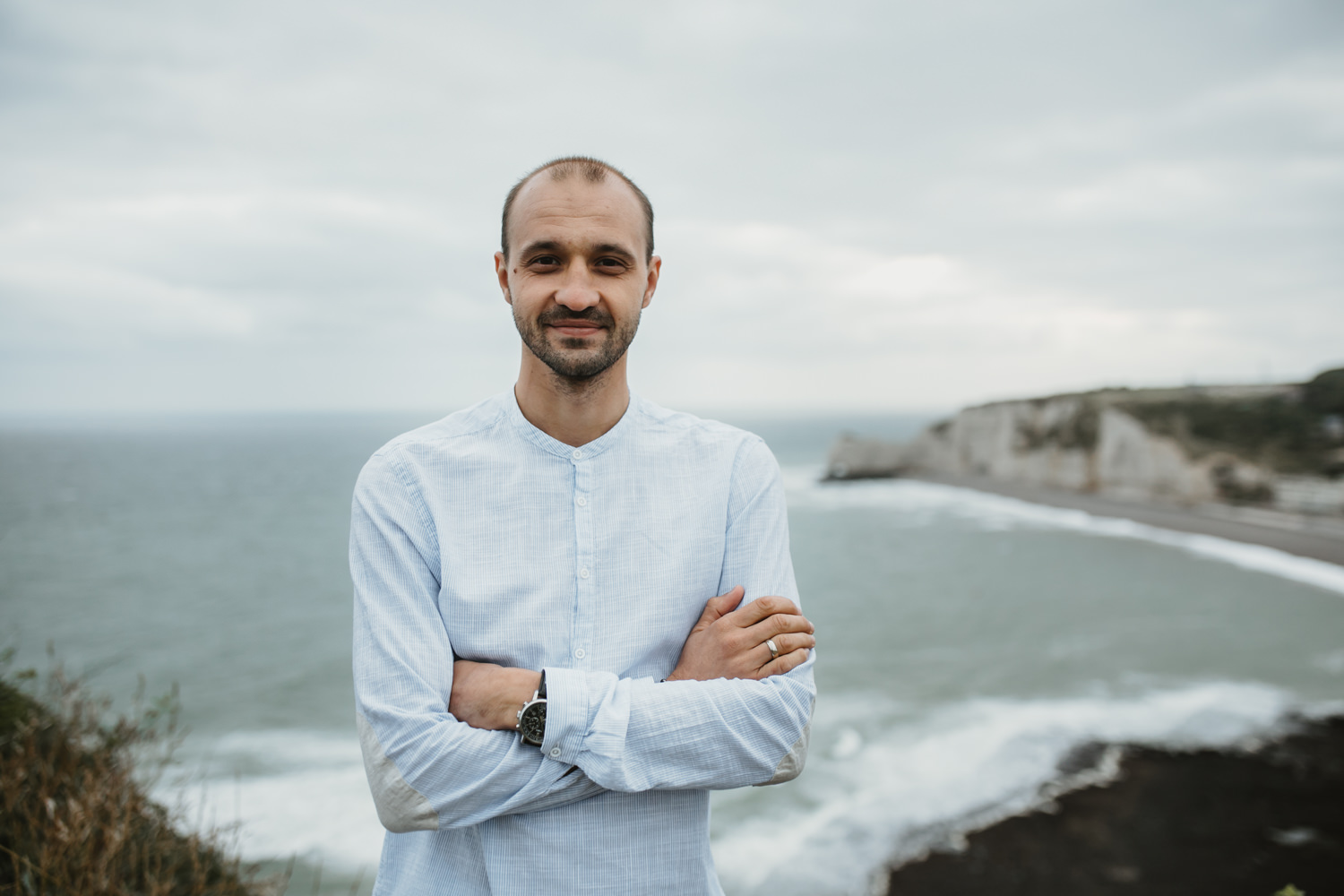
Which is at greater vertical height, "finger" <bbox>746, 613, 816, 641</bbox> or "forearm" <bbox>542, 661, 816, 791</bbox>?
"finger" <bbox>746, 613, 816, 641</bbox>

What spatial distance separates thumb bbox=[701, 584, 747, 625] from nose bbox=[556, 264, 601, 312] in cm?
81

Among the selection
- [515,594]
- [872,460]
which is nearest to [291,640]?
[515,594]

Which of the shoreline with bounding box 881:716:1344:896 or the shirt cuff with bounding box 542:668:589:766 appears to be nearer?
the shirt cuff with bounding box 542:668:589:766

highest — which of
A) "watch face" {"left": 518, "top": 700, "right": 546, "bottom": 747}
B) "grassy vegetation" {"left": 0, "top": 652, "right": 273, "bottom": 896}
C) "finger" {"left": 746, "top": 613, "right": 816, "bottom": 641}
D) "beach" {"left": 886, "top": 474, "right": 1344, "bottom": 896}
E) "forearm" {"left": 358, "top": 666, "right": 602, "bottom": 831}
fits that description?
"finger" {"left": 746, "top": 613, "right": 816, "bottom": 641}

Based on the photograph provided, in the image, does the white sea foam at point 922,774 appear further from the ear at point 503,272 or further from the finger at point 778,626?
the ear at point 503,272

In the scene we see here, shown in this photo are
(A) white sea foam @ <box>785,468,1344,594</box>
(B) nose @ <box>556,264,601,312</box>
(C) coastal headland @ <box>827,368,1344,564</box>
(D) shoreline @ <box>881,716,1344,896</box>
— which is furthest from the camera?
(C) coastal headland @ <box>827,368,1344,564</box>

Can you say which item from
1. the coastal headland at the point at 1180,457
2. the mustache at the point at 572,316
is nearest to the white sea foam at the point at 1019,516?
the coastal headland at the point at 1180,457

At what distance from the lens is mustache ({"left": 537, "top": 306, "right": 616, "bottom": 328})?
185cm

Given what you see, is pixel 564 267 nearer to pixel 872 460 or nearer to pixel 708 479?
pixel 708 479

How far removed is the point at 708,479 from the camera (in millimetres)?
2059

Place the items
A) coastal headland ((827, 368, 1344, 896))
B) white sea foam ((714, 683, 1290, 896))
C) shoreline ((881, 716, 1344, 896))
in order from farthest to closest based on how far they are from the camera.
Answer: white sea foam ((714, 683, 1290, 896)), coastal headland ((827, 368, 1344, 896)), shoreline ((881, 716, 1344, 896))

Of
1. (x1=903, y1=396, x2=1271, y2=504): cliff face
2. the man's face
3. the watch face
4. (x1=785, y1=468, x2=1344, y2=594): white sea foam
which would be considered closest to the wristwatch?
the watch face

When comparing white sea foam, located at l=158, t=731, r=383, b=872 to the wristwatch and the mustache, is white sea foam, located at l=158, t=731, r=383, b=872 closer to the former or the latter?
the wristwatch

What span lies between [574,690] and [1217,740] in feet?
48.3
